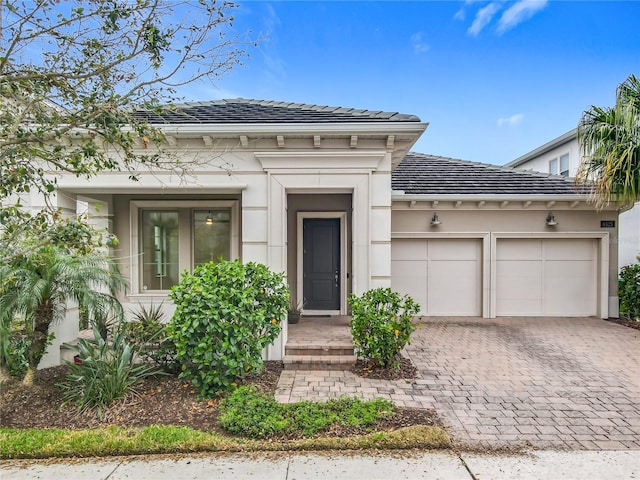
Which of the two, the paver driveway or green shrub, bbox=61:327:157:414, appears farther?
green shrub, bbox=61:327:157:414

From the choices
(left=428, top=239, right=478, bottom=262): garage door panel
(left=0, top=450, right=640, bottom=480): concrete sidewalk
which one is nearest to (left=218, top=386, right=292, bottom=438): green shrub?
(left=0, top=450, right=640, bottom=480): concrete sidewalk

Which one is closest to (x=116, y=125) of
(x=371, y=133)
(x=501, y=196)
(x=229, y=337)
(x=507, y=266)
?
(x=229, y=337)

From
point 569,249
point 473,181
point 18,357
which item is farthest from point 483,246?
point 18,357

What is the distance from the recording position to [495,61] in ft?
33.1

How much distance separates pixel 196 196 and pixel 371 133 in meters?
4.09

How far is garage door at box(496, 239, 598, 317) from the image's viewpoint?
→ 339 inches

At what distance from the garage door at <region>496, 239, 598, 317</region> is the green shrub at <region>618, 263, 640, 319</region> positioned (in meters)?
0.57

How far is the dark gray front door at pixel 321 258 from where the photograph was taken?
8.07 m

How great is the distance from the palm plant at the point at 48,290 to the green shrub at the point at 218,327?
3.95 feet

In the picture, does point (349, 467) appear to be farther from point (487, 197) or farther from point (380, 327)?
point (487, 197)

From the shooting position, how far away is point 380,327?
477 centimetres

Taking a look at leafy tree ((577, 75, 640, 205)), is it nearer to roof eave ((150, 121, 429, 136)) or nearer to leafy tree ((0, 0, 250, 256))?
roof eave ((150, 121, 429, 136))

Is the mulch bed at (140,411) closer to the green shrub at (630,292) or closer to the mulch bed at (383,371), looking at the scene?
the mulch bed at (383,371)

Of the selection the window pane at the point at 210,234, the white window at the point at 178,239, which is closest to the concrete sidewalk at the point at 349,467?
the white window at the point at 178,239
